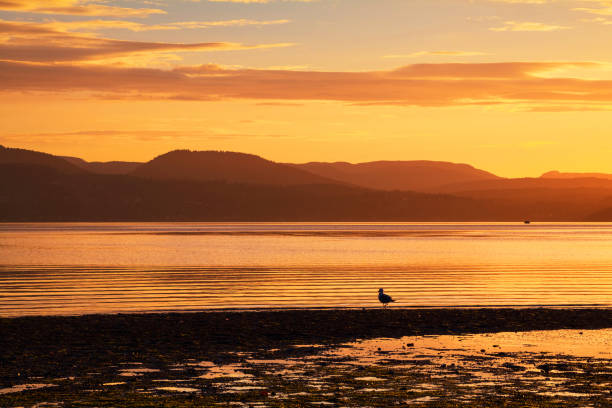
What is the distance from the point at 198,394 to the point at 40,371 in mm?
5764

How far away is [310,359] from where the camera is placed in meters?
26.3

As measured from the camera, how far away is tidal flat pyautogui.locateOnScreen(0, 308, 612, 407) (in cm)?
2017

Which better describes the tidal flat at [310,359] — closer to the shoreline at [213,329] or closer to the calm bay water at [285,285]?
the shoreline at [213,329]

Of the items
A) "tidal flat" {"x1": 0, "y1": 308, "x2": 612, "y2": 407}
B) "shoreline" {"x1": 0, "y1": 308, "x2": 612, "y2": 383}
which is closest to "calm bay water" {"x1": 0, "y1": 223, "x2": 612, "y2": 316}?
"shoreline" {"x1": 0, "y1": 308, "x2": 612, "y2": 383}

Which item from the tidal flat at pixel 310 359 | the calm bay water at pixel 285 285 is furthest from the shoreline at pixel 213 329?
the calm bay water at pixel 285 285

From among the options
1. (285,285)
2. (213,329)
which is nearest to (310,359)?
(213,329)

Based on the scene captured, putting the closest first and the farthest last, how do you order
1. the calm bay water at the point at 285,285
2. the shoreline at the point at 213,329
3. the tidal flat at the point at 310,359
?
1. the tidal flat at the point at 310,359
2. the shoreline at the point at 213,329
3. the calm bay water at the point at 285,285

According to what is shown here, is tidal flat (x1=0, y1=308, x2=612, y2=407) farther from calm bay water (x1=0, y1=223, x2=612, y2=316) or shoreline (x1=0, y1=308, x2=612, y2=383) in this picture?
calm bay water (x1=0, y1=223, x2=612, y2=316)

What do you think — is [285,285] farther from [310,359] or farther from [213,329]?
[310,359]

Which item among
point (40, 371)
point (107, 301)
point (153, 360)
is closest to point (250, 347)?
point (153, 360)

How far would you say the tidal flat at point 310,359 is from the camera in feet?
66.2

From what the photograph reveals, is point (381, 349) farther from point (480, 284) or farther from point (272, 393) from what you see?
point (480, 284)

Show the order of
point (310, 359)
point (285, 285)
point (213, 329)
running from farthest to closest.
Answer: point (285, 285) < point (213, 329) < point (310, 359)

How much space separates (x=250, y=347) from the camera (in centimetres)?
2908
